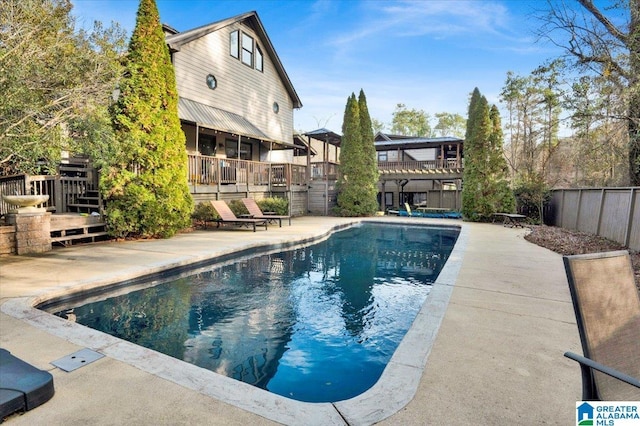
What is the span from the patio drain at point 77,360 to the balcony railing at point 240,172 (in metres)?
10.1

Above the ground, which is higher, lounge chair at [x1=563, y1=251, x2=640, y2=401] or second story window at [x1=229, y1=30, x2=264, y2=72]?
second story window at [x1=229, y1=30, x2=264, y2=72]

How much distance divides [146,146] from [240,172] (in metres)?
5.77

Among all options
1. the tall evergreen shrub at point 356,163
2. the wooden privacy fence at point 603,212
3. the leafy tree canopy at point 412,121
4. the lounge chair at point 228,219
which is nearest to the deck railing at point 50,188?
the lounge chair at point 228,219

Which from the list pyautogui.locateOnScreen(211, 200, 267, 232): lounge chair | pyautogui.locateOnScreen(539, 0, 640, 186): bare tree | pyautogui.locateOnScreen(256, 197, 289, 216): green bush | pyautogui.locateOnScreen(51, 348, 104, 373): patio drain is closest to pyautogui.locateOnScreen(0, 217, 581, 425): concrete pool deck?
pyautogui.locateOnScreen(51, 348, 104, 373): patio drain

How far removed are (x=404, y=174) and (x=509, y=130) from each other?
760 inches

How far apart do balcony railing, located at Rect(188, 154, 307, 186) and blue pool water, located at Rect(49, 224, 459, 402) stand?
20.1ft

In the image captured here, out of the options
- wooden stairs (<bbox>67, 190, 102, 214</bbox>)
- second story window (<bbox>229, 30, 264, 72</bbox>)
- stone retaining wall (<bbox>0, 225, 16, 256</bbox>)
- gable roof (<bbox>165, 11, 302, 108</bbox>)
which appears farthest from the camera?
second story window (<bbox>229, 30, 264, 72</bbox>)

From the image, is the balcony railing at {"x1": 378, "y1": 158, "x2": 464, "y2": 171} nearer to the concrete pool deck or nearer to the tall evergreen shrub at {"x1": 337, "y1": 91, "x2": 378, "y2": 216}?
the tall evergreen shrub at {"x1": 337, "y1": 91, "x2": 378, "y2": 216}

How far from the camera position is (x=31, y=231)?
293 inches

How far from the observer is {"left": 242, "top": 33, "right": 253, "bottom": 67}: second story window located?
17.8m

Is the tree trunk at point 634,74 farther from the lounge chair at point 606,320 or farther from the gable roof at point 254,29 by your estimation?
the gable roof at point 254,29

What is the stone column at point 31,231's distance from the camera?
7273mm

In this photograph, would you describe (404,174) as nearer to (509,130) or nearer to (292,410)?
(509,130)

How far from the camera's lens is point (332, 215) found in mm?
19734
